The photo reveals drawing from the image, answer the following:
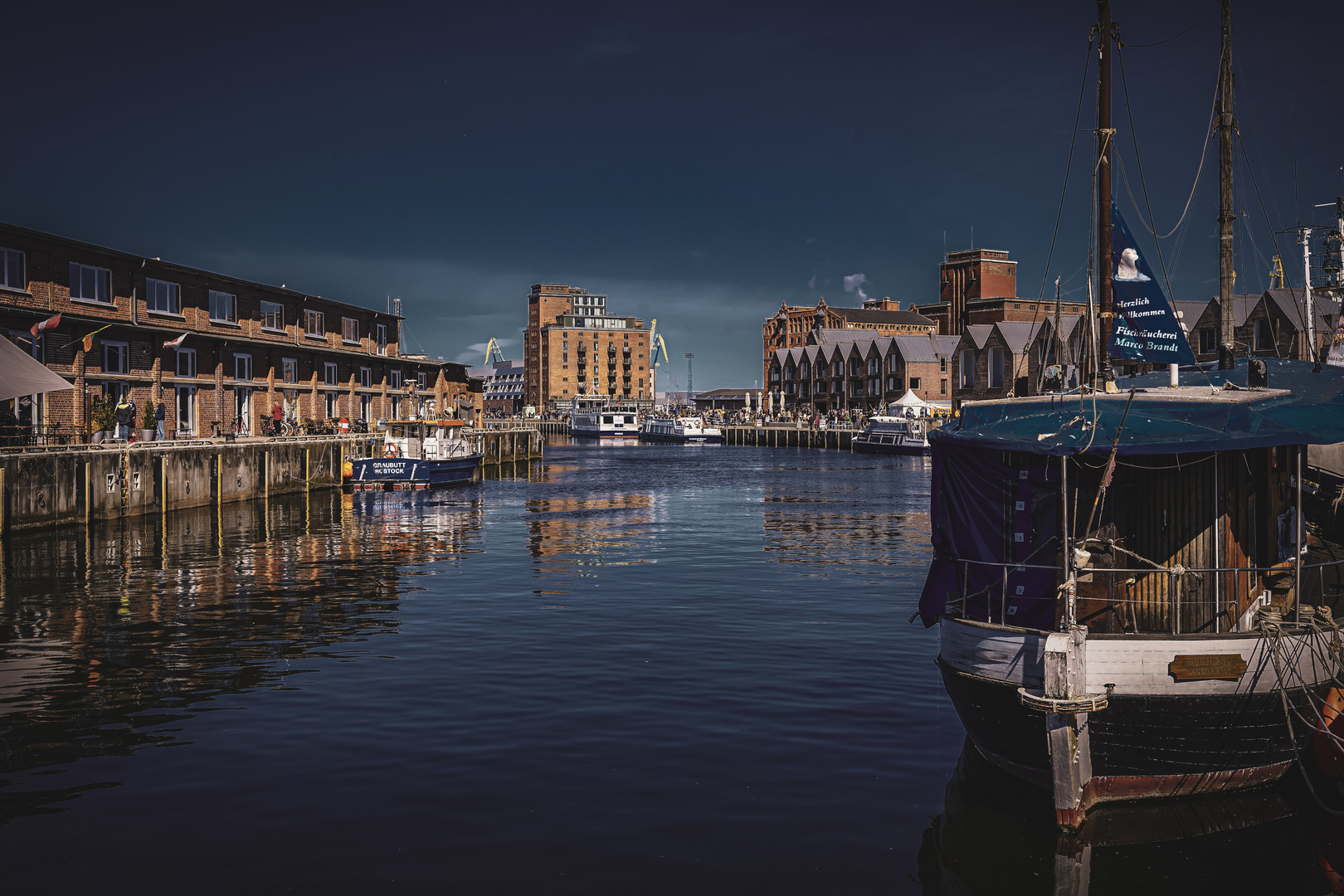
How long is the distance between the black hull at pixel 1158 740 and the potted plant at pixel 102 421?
41458mm

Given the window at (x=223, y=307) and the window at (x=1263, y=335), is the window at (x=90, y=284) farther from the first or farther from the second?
the window at (x=1263, y=335)

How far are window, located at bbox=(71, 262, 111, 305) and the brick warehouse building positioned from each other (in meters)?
0.06

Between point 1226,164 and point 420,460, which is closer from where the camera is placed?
point 1226,164

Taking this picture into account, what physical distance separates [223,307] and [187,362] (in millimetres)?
5669

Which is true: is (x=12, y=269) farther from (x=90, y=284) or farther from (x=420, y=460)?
(x=420, y=460)

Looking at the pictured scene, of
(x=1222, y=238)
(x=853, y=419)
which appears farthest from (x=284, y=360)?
(x=853, y=419)

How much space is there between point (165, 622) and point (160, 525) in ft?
66.4

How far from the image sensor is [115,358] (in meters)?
49.8

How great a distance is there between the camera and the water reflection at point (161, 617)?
14.3m

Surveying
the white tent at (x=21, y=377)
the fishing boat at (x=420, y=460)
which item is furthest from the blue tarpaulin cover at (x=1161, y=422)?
the fishing boat at (x=420, y=460)

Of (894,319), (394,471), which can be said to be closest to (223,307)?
(394,471)

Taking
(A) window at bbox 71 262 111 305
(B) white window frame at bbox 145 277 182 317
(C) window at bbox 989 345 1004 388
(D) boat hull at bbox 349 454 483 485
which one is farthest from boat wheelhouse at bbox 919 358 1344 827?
(C) window at bbox 989 345 1004 388

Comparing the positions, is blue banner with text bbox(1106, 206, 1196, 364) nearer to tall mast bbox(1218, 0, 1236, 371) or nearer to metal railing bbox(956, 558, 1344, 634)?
metal railing bbox(956, 558, 1344, 634)

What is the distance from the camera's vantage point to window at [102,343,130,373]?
161ft
